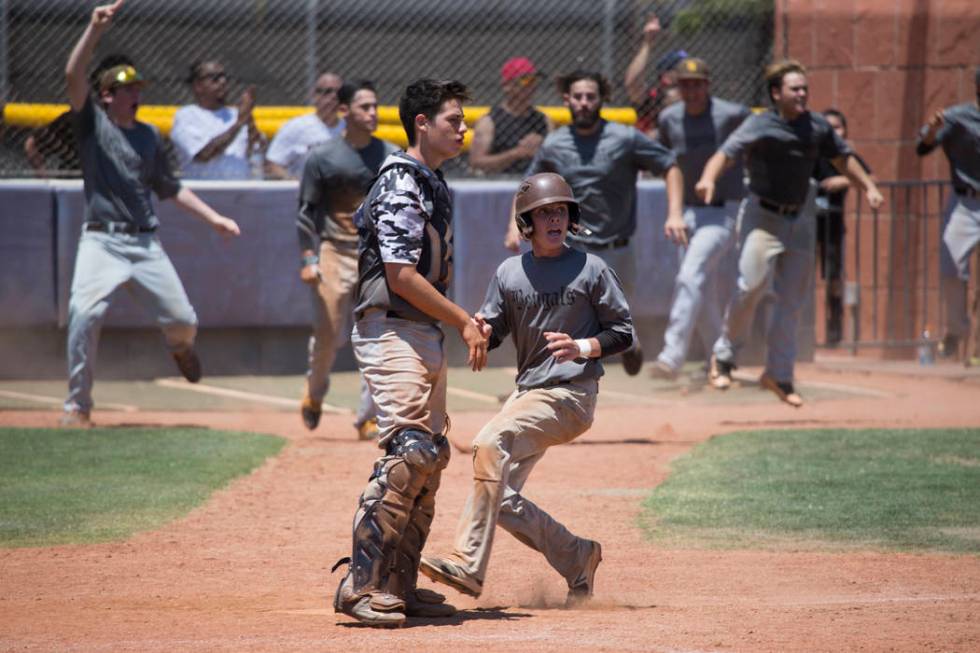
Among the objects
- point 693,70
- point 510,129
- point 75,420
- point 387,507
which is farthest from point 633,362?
point 387,507

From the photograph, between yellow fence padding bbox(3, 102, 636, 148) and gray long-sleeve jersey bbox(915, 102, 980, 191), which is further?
yellow fence padding bbox(3, 102, 636, 148)

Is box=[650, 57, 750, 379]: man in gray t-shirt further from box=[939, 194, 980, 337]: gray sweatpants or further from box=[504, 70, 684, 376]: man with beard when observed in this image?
box=[939, 194, 980, 337]: gray sweatpants

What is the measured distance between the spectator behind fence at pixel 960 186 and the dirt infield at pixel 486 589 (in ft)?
14.9

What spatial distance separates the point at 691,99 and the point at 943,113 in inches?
81.4

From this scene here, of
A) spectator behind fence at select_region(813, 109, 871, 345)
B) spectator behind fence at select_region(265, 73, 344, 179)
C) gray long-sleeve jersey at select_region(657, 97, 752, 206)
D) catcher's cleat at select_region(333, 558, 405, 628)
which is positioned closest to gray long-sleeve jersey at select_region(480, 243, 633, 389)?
catcher's cleat at select_region(333, 558, 405, 628)

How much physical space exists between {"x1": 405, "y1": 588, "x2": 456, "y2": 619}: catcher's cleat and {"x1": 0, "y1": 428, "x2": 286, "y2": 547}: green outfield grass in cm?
211

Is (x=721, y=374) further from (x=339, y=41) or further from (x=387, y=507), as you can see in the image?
(x=387, y=507)

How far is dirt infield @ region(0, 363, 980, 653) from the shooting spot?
4.94m

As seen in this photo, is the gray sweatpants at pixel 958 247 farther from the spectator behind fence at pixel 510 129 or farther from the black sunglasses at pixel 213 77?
the black sunglasses at pixel 213 77

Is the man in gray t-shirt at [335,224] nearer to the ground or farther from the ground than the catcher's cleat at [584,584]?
farther from the ground

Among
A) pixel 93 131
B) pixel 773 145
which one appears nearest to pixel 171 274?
pixel 93 131

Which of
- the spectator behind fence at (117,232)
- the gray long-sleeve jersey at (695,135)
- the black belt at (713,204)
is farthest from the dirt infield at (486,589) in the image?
the gray long-sleeve jersey at (695,135)

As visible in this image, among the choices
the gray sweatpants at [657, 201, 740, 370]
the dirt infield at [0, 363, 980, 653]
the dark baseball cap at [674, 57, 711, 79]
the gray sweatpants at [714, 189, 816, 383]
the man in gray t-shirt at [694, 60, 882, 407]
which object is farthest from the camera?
the dark baseball cap at [674, 57, 711, 79]

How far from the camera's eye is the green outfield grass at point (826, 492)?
693 centimetres
